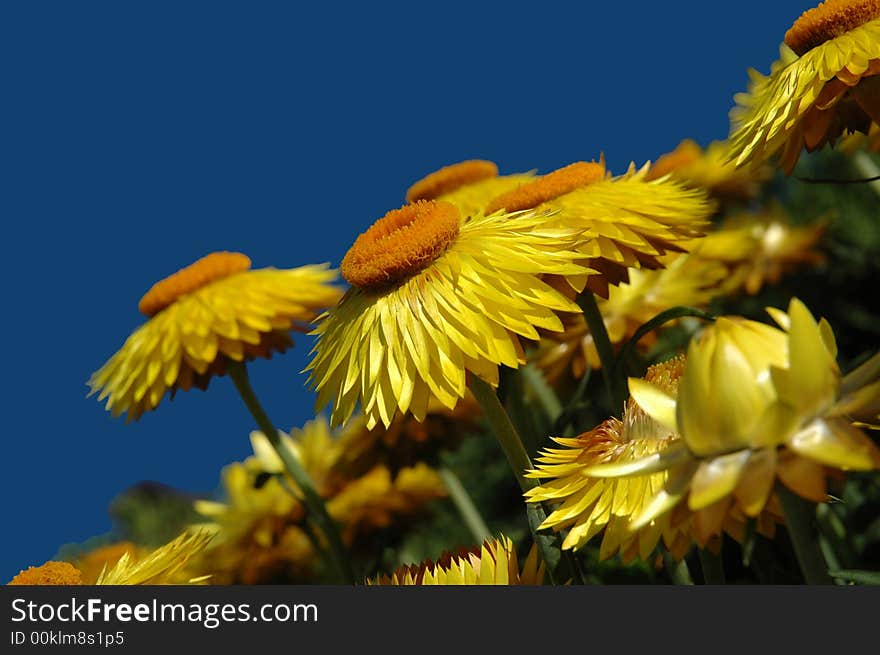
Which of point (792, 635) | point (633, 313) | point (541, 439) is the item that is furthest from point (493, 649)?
point (633, 313)

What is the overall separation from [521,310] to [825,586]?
18.5 inches

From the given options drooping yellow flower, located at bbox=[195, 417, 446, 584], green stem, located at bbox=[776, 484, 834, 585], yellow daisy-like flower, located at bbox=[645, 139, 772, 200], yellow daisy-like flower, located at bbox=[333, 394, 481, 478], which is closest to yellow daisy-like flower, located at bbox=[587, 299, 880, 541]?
green stem, located at bbox=[776, 484, 834, 585]

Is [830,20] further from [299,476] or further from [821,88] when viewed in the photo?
[299,476]

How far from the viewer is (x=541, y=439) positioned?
189 centimetres

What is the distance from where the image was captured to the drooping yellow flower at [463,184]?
214 cm

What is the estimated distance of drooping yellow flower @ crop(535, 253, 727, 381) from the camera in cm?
193

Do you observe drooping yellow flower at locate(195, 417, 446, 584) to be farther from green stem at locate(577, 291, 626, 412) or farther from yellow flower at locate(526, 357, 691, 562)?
yellow flower at locate(526, 357, 691, 562)

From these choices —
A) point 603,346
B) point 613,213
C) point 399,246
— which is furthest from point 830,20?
point 399,246

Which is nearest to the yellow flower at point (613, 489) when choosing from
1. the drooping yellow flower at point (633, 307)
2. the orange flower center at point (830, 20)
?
the orange flower center at point (830, 20)

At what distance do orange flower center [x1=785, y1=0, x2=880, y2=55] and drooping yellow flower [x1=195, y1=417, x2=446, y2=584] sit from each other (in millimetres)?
1280

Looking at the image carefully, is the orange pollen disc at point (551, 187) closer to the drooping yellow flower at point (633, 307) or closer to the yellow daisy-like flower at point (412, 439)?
the drooping yellow flower at point (633, 307)

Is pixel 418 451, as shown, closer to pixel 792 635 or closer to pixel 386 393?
pixel 386 393

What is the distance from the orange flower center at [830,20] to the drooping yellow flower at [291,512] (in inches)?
50.4

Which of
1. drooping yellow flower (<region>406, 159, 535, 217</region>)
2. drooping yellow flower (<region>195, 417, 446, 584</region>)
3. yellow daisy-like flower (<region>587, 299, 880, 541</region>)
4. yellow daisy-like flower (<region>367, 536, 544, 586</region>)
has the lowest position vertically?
yellow daisy-like flower (<region>587, 299, 880, 541</region>)
